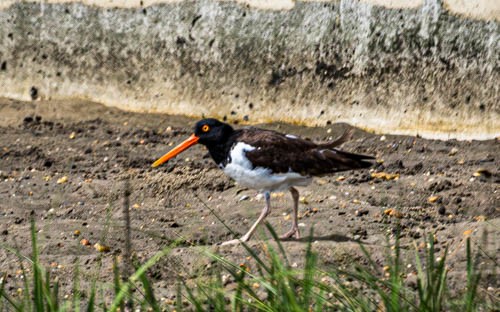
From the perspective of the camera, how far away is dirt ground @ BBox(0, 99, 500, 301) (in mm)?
5352

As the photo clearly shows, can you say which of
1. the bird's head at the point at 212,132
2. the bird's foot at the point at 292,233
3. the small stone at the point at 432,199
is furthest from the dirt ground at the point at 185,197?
the bird's head at the point at 212,132

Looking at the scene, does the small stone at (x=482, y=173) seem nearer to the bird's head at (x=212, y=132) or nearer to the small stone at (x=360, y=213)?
the small stone at (x=360, y=213)

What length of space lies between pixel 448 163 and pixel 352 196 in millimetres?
899

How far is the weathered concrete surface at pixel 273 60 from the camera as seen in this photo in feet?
25.0

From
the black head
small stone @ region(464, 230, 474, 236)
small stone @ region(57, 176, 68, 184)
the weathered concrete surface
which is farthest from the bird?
the weathered concrete surface

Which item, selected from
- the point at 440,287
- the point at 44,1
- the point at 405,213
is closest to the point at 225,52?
the point at 44,1

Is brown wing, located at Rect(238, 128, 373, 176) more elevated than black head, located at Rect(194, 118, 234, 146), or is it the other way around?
black head, located at Rect(194, 118, 234, 146)

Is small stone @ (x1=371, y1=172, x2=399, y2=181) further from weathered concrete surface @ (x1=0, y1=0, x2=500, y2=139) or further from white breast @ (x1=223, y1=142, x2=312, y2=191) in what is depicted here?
white breast @ (x1=223, y1=142, x2=312, y2=191)

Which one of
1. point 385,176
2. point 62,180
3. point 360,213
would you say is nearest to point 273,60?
point 385,176

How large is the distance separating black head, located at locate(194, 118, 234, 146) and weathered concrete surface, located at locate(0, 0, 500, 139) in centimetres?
199

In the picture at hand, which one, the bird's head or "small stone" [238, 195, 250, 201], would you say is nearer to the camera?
the bird's head

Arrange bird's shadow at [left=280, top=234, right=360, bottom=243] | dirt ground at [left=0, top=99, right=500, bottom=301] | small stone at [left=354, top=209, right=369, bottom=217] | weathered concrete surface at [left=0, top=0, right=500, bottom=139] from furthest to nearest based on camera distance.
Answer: weathered concrete surface at [left=0, top=0, right=500, bottom=139], small stone at [left=354, top=209, right=369, bottom=217], bird's shadow at [left=280, top=234, right=360, bottom=243], dirt ground at [left=0, top=99, right=500, bottom=301]

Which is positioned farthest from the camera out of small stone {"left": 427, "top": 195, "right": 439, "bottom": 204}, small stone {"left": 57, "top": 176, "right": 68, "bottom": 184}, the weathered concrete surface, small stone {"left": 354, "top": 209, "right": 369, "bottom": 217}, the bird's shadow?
the weathered concrete surface

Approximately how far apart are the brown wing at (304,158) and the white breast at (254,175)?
0.03 m
